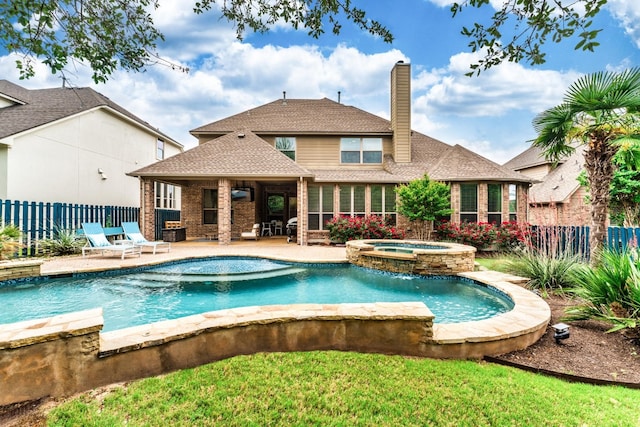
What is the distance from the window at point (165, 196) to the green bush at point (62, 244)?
8835mm

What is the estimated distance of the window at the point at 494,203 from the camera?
15.0 metres

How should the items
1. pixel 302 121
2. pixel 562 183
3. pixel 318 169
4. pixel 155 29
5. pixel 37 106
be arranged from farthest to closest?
pixel 562 183
pixel 302 121
pixel 318 169
pixel 37 106
pixel 155 29

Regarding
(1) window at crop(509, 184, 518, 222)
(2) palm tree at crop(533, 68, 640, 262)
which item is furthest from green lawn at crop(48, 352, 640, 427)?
(1) window at crop(509, 184, 518, 222)

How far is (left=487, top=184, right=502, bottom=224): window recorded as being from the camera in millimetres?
14992

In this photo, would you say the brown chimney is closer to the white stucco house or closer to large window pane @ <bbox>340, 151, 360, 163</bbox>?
large window pane @ <bbox>340, 151, 360, 163</bbox>

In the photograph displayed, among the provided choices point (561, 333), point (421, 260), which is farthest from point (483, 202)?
point (561, 333)

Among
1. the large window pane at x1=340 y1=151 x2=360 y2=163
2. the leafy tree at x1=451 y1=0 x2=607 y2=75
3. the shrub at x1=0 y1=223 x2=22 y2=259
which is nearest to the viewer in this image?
the leafy tree at x1=451 y1=0 x2=607 y2=75

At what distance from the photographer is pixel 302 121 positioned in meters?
18.3

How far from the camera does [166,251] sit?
12016mm

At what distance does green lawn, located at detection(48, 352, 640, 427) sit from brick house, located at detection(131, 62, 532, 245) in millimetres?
11015

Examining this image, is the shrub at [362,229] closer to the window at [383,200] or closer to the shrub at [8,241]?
the window at [383,200]

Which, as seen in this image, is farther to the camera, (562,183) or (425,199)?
(562,183)

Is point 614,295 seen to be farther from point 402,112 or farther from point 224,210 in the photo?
point 402,112

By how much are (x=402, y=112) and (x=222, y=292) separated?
14.2 meters
